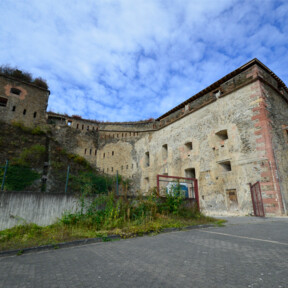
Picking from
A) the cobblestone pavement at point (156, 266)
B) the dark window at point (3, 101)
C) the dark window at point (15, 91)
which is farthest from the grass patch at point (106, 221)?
the dark window at point (15, 91)

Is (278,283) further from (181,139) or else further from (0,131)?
(0,131)

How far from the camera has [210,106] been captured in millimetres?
13406

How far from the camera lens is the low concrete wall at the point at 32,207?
524cm

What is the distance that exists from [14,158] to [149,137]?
1173cm

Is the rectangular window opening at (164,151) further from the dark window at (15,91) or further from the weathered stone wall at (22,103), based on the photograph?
the dark window at (15,91)

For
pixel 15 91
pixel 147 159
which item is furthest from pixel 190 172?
pixel 15 91

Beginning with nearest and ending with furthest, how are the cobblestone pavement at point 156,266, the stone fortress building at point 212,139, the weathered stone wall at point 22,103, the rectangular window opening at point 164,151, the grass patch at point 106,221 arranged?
1. the cobblestone pavement at point 156,266
2. the grass patch at point 106,221
3. the stone fortress building at point 212,139
4. the weathered stone wall at point 22,103
5. the rectangular window opening at point 164,151

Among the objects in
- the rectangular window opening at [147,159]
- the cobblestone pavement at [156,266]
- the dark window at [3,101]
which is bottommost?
the cobblestone pavement at [156,266]

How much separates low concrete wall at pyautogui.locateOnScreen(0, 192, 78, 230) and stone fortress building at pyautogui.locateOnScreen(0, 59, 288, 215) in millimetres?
8970

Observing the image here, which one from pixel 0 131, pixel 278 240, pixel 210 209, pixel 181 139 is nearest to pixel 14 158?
pixel 0 131

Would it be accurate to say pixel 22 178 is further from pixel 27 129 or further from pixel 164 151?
pixel 164 151

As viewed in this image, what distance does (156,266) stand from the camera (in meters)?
2.44

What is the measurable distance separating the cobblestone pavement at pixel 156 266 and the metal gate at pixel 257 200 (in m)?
6.50

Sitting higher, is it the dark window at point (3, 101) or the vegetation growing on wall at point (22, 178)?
the dark window at point (3, 101)
